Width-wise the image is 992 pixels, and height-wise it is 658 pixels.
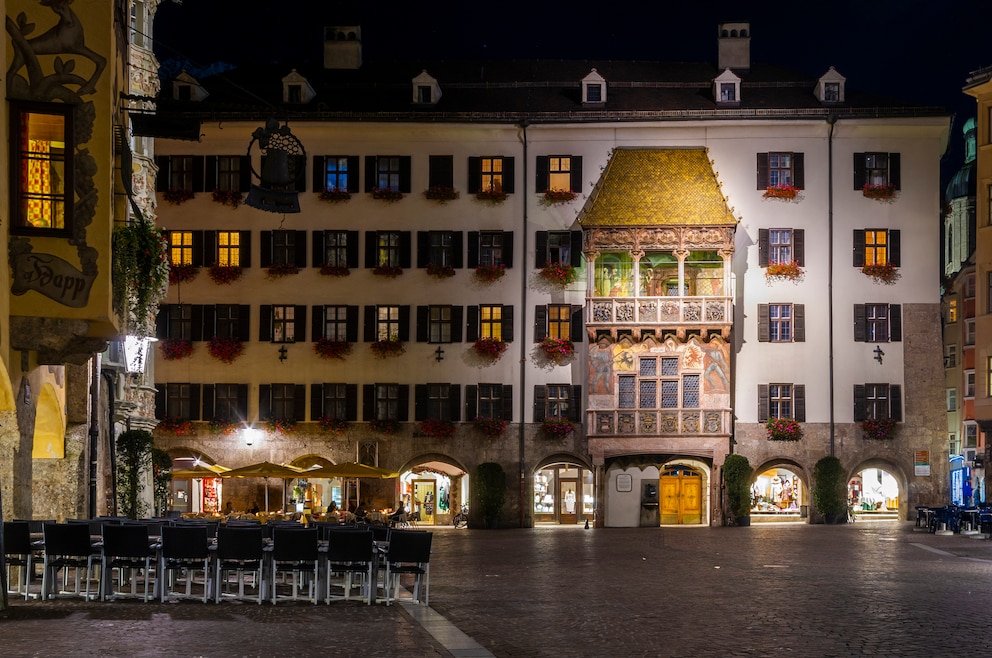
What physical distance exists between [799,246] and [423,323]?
44.5 ft

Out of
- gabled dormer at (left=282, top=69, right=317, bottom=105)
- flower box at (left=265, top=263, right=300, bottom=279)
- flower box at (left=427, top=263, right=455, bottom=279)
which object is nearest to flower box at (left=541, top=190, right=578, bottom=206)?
flower box at (left=427, top=263, right=455, bottom=279)

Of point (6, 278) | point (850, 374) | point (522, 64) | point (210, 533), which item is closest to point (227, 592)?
point (210, 533)

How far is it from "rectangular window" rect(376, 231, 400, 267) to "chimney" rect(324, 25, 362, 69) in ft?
28.8

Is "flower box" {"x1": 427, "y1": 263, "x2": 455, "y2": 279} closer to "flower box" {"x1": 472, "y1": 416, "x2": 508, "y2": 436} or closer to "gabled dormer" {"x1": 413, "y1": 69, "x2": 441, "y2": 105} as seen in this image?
"flower box" {"x1": 472, "y1": 416, "x2": 508, "y2": 436}

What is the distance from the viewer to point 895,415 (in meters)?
50.6

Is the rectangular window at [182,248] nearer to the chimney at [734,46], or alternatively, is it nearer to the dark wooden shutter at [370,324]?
the dark wooden shutter at [370,324]

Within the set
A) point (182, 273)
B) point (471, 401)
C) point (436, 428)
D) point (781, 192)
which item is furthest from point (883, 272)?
point (182, 273)

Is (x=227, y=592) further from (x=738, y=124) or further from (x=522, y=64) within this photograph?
(x=522, y=64)

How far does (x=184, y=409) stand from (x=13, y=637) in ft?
123

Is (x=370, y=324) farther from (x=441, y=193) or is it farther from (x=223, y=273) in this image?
(x=223, y=273)

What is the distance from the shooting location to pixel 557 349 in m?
50.1

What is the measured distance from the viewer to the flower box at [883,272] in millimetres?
50500

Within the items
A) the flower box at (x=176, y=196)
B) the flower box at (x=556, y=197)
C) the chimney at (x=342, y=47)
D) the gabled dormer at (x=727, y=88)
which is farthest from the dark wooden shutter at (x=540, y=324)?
the chimney at (x=342, y=47)

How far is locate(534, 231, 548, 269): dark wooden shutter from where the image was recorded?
167ft
